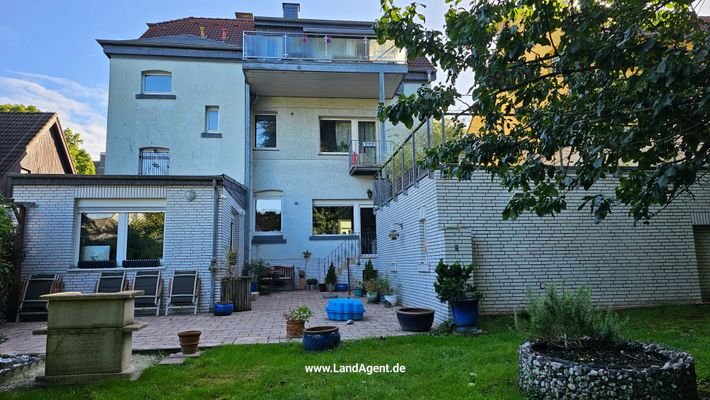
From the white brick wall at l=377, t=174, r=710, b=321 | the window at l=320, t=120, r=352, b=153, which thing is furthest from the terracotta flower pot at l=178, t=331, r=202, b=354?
the window at l=320, t=120, r=352, b=153

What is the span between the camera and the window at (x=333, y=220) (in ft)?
57.2

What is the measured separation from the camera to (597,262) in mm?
8289

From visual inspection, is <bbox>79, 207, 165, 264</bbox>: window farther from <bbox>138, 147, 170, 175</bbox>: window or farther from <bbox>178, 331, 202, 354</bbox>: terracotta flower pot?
<bbox>138, 147, 170, 175</bbox>: window

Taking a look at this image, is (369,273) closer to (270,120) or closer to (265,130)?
(265,130)

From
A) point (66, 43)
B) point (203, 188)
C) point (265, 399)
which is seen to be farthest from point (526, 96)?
point (66, 43)

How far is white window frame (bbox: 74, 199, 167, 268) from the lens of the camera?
10.4 metres

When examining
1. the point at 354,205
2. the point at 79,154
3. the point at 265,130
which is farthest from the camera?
the point at 79,154

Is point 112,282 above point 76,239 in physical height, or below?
below

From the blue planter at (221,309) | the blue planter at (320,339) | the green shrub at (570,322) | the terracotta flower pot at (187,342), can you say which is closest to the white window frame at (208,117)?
the blue planter at (221,309)

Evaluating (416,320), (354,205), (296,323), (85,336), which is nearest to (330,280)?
(354,205)

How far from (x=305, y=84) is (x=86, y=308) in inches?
532

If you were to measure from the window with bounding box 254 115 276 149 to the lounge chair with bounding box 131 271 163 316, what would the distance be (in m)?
8.74

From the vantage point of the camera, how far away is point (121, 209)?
1061cm

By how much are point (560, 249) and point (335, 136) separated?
11.7 metres
